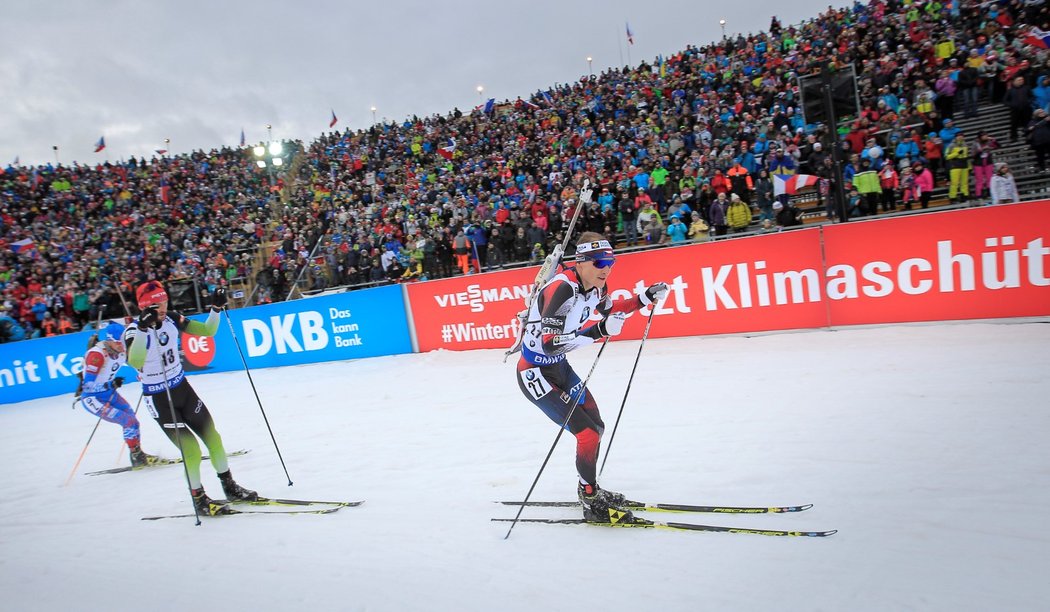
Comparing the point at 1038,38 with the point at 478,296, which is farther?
the point at 1038,38

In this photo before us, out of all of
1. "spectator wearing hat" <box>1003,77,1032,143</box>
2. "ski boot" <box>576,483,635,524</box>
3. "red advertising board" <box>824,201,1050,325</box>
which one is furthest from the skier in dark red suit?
"spectator wearing hat" <box>1003,77,1032,143</box>

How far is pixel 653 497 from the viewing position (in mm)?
5379

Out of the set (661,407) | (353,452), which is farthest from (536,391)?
(353,452)

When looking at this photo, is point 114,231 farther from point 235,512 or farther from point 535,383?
→ point 535,383

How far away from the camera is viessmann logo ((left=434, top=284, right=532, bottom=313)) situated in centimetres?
1320

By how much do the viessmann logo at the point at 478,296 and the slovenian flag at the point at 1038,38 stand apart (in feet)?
41.2

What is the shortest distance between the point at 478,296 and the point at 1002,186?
9.89 metres

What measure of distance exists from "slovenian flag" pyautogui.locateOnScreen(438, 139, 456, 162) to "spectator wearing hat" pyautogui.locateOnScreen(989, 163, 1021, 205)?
18.4 meters

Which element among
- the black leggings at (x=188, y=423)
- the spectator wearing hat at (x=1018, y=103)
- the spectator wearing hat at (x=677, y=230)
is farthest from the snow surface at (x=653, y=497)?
the spectator wearing hat at (x=1018, y=103)

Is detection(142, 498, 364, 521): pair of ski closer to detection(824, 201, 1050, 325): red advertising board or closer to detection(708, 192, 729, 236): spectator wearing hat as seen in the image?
detection(824, 201, 1050, 325): red advertising board

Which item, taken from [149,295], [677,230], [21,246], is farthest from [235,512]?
[21,246]

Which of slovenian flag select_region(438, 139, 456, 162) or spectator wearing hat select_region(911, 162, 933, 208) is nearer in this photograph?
spectator wearing hat select_region(911, 162, 933, 208)

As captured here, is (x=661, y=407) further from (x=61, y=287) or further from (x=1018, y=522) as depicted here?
(x=61, y=287)

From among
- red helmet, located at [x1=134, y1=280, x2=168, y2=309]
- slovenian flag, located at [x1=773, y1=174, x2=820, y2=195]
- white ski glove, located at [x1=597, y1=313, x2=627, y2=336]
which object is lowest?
white ski glove, located at [x1=597, y1=313, x2=627, y2=336]
